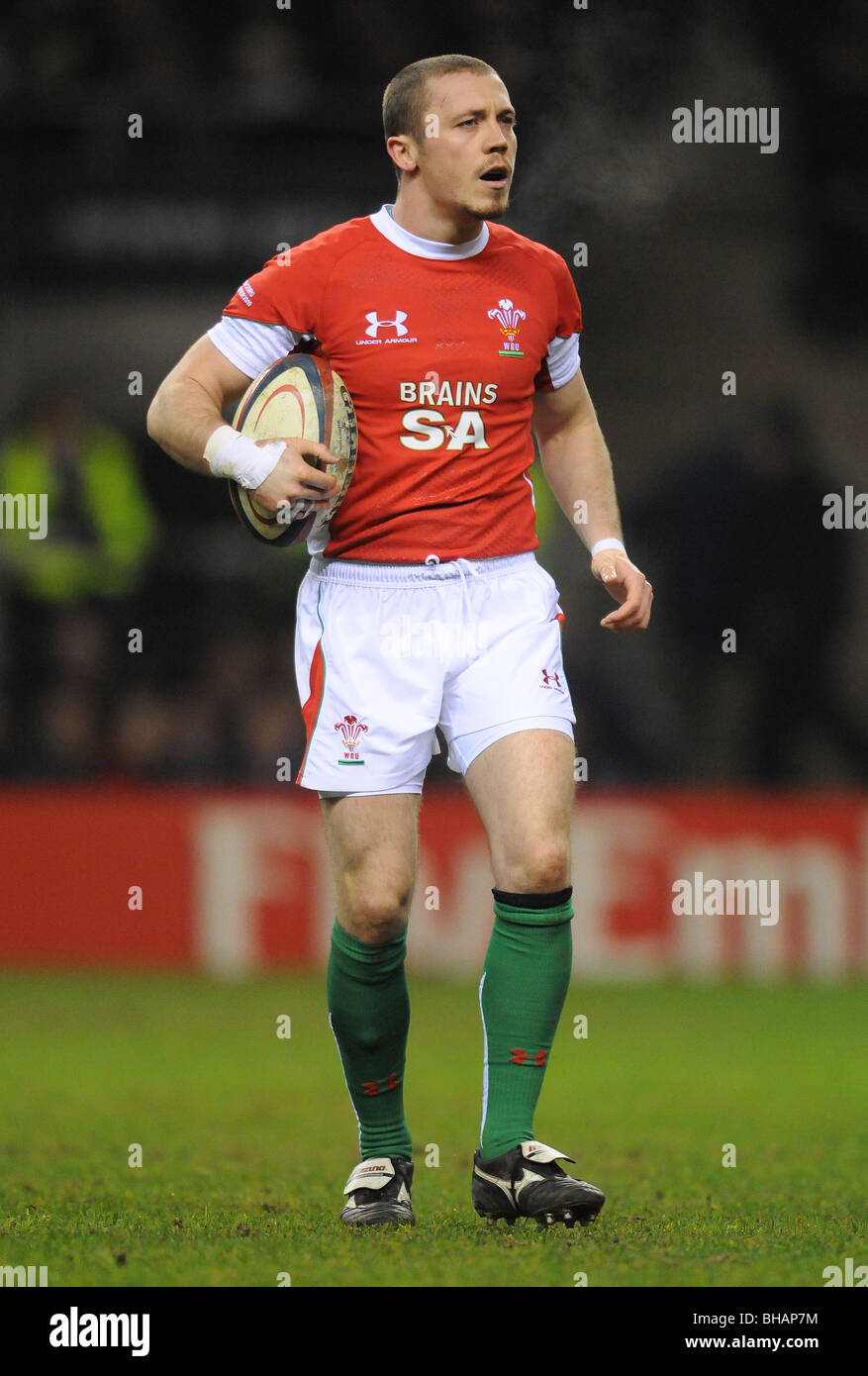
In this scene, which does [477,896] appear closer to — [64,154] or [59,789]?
[59,789]

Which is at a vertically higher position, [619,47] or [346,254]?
[619,47]

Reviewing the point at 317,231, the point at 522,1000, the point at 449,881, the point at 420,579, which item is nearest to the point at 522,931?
the point at 522,1000

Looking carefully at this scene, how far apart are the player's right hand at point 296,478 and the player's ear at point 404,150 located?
76cm

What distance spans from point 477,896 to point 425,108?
6.24 m

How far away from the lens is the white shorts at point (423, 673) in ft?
15.1

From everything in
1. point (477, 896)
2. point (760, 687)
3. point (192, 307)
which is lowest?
point (477, 896)

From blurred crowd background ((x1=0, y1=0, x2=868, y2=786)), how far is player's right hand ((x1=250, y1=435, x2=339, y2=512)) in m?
7.17

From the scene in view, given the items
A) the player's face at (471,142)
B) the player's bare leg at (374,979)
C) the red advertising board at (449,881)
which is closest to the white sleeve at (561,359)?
the player's face at (471,142)

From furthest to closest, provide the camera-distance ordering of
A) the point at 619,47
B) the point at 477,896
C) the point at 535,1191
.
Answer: the point at 619,47 < the point at 477,896 < the point at 535,1191

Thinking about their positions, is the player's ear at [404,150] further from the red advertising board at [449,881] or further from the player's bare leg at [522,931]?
the red advertising board at [449,881]

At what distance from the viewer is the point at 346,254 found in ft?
15.6

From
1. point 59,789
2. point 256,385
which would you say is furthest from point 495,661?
point 59,789

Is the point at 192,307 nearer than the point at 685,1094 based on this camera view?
No

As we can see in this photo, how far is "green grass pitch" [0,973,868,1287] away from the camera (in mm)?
4047
